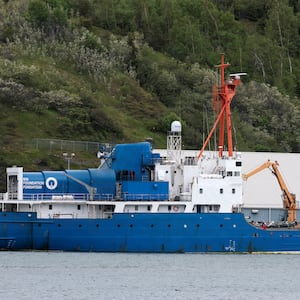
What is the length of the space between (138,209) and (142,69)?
4143cm

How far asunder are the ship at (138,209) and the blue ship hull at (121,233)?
51 mm

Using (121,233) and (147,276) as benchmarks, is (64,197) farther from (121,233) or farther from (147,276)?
(147,276)

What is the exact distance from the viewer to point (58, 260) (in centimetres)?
6625

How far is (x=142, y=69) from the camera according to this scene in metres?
Answer: 111

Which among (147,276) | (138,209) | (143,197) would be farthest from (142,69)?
(147,276)

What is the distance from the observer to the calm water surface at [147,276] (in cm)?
5509

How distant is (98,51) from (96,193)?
4013 cm

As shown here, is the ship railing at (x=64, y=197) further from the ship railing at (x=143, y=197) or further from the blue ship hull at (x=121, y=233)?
the blue ship hull at (x=121, y=233)

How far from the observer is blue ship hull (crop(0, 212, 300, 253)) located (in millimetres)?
69375

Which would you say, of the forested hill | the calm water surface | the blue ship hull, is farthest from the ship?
the forested hill

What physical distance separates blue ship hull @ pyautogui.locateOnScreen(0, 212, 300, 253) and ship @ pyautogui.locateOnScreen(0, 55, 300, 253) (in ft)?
0.17

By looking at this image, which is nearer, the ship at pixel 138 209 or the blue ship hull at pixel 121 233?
the blue ship hull at pixel 121 233

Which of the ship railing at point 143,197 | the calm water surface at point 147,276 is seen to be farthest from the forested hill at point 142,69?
the calm water surface at point 147,276

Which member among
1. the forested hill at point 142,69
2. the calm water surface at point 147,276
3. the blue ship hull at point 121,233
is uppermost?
the forested hill at point 142,69
